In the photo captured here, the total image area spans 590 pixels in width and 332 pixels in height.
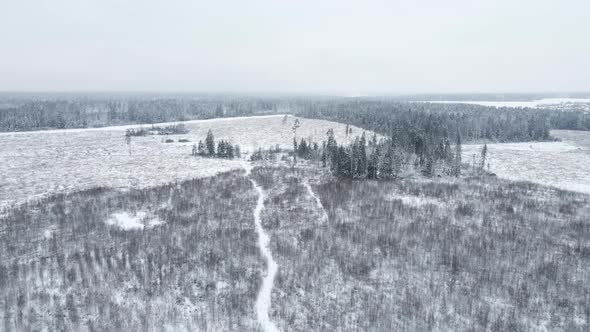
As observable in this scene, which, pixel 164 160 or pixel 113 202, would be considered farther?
pixel 164 160

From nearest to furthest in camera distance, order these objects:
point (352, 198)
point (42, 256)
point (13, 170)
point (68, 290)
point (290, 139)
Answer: point (68, 290)
point (42, 256)
point (352, 198)
point (13, 170)
point (290, 139)

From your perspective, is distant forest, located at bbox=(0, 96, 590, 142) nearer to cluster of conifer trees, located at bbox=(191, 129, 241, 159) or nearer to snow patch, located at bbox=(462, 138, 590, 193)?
snow patch, located at bbox=(462, 138, 590, 193)

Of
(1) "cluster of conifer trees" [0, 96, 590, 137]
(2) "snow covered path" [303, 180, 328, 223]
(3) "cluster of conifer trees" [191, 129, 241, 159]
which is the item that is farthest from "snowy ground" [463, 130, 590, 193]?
(3) "cluster of conifer trees" [191, 129, 241, 159]

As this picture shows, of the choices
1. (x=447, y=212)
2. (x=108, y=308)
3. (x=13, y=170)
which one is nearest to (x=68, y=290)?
(x=108, y=308)

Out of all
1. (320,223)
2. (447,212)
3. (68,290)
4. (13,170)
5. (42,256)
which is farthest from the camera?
(13,170)

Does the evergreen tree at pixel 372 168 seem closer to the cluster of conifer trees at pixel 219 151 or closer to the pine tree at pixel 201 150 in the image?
the cluster of conifer trees at pixel 219 151

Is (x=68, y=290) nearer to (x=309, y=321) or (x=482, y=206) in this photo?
(x=309, y=321)
